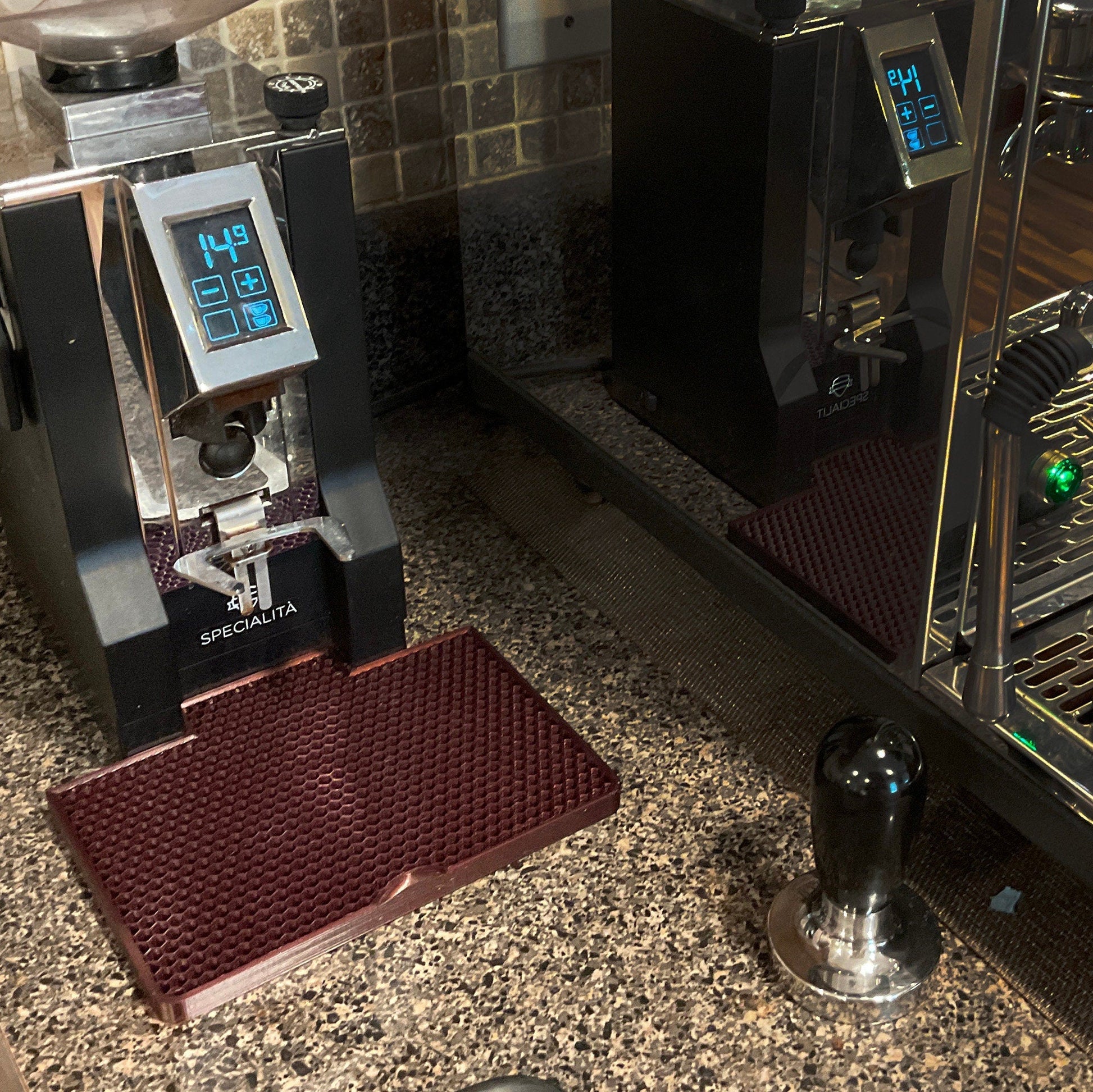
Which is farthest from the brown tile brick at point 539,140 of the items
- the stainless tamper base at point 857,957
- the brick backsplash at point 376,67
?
the stainless tamper base at point 857,957

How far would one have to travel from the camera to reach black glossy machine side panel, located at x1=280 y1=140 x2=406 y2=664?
0.76 metres

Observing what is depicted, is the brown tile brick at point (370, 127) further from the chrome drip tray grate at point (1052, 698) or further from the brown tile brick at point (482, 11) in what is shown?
the chrome drip tray grate at point (1052, 698)

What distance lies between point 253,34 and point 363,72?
0.10m

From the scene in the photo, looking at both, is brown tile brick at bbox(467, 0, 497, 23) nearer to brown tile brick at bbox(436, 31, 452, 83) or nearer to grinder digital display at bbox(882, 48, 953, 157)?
brown tile brick at bbox(436, 31, 452, 83)

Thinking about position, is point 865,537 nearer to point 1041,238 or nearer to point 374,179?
point 1041,238

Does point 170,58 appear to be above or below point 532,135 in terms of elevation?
above

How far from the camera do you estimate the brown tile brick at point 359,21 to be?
3.55 ft

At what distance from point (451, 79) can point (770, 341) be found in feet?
1.15

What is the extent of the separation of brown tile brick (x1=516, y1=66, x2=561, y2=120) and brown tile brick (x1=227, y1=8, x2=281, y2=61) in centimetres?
22

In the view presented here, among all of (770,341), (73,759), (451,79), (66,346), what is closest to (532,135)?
(451,79)

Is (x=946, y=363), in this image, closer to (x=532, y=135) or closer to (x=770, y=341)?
(x=770, y=341)

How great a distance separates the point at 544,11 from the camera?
0.92m

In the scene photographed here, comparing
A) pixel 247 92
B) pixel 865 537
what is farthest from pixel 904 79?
pixel 247 92

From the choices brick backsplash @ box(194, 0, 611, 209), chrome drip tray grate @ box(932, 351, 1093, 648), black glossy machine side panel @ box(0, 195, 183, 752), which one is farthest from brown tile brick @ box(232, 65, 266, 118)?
chrome drip tray grate @ box(932, 351, 1093, 648)
